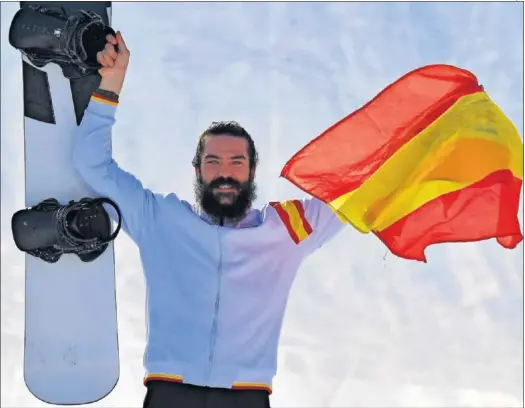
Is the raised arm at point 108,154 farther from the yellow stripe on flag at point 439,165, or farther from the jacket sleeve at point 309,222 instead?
the yellow stripe on flag at point 439,165

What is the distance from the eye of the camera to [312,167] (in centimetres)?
407

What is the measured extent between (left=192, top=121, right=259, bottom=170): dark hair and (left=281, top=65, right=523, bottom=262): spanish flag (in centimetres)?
28

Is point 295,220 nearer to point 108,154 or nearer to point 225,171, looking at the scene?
point 225,171

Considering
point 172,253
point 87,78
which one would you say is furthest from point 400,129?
point 87,78

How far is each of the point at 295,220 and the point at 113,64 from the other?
1.13m

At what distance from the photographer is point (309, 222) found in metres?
3.79

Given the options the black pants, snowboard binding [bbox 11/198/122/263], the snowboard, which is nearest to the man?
the black pants

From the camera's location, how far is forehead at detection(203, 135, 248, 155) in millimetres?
3768

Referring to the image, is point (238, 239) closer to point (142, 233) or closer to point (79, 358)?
point (142, 233)

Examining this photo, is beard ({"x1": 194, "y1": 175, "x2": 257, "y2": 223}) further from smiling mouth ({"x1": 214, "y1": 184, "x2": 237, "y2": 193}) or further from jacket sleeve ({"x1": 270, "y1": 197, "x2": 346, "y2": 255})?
jacket sleeve ({"x1": 270, "y1": 197, "x2": 346, "y2": 255})

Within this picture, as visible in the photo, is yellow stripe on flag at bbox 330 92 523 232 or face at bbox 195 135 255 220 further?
yellow stripe on flag at bbox 330 92 523 232

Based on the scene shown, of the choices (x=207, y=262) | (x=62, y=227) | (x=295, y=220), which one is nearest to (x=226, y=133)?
(x=295, y=220)

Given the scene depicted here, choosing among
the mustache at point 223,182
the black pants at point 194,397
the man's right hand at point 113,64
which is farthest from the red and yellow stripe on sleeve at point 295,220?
the man's right hand at point 113,64

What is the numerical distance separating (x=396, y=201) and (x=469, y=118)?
58 centimetres
